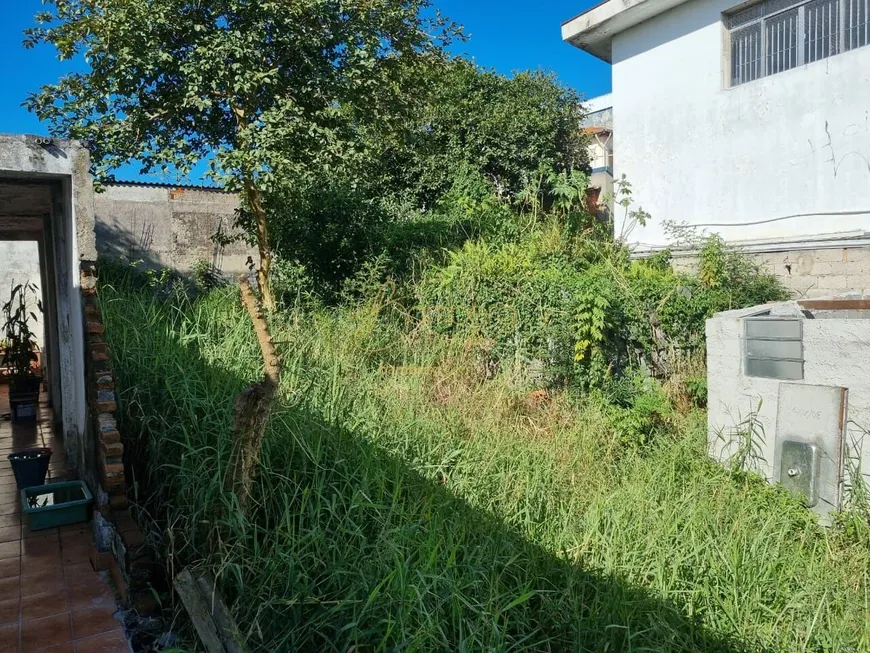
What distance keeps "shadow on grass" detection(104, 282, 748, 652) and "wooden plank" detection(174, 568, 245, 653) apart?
0.14 meters

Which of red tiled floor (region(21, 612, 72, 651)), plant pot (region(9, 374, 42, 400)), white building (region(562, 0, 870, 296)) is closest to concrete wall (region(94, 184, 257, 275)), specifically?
plant pot (region(9, 374, 42, 400))

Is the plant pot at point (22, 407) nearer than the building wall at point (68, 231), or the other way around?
the building wall at point (68, 231)

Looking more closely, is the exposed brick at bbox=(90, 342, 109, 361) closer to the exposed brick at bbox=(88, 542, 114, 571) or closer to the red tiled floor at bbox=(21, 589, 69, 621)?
the exposed brick at bbox=(88, 542, 114, 571)

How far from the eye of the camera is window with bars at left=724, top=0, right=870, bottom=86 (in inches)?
304

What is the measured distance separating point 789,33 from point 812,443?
5.89m

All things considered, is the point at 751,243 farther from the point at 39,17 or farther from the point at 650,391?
the point at 39,17

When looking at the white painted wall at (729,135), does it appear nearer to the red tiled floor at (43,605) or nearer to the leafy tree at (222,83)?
the leafy tree at (222,83)

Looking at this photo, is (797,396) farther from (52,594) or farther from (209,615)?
(52,594)

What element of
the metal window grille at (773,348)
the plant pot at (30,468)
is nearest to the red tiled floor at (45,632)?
the plant pot at (30,468)

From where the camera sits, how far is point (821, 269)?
798 centimetres

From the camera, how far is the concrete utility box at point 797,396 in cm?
499

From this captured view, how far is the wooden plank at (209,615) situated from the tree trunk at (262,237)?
4.10 m

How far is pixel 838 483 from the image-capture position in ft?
16.2

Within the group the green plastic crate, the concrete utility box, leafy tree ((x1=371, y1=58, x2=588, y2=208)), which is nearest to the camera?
the green plastic crate
